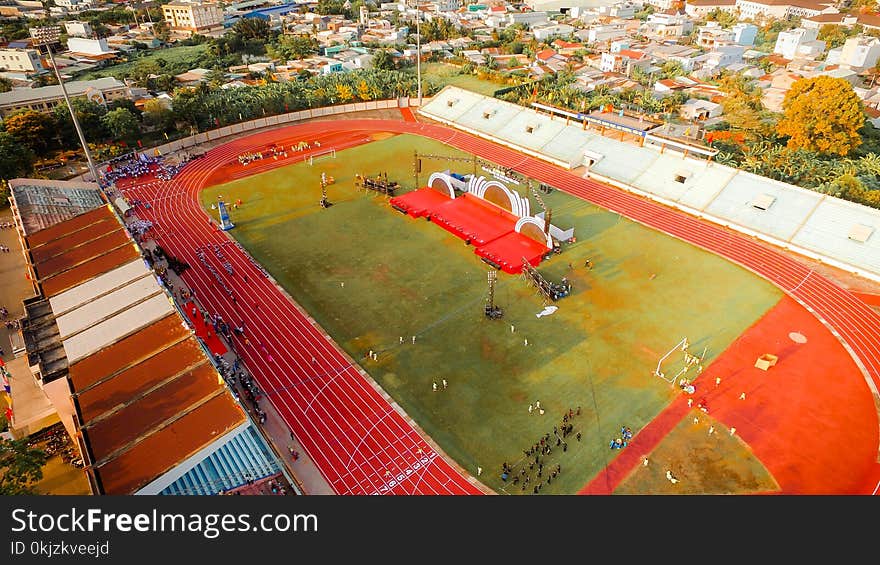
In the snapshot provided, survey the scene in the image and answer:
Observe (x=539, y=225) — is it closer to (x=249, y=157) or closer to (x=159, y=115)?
(x=249, y=157)

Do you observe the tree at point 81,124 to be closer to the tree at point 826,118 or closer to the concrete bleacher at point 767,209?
the concrete bleacher at point 767,209

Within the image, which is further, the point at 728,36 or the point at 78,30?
the point at 78,30

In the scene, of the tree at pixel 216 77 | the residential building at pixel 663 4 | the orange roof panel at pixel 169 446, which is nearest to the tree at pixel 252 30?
the tree at pixel 216 77

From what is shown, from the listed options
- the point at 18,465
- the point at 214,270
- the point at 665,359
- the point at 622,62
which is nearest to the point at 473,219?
the point at 665,359

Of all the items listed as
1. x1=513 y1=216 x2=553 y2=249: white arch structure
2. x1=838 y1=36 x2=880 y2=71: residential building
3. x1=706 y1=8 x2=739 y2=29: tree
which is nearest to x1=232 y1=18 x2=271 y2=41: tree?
x1=513 y1=216 x2=553 y2=249: white arch structure

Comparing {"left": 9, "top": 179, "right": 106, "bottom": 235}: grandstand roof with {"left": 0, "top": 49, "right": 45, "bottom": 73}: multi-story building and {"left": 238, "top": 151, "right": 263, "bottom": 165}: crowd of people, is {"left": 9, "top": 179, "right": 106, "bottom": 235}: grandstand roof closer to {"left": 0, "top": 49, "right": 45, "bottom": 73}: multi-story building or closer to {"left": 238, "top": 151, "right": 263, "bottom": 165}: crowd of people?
{"left": 238, "top": 151, "right": 263, "bottom": 165}: crowd of people
